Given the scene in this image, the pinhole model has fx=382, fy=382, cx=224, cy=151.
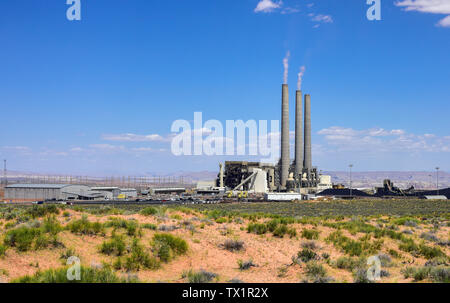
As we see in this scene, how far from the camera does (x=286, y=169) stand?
346 ft

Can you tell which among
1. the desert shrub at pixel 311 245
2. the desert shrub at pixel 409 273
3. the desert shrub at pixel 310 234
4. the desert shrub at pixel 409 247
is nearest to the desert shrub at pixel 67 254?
the desert shrub at pixel 311 245

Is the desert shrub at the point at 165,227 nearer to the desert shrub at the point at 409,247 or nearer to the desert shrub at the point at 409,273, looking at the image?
the desert shrub at the point at 409,273

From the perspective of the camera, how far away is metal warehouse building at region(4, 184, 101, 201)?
87062mm

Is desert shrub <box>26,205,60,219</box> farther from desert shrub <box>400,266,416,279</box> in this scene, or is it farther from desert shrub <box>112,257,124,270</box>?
desert shrub <box>400,266,416,279</box>

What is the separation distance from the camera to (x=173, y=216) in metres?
25.6

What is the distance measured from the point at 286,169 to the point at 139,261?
3644 inches

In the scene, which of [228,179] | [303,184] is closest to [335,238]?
[303,184]

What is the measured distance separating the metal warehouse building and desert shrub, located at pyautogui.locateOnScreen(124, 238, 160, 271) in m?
75.6

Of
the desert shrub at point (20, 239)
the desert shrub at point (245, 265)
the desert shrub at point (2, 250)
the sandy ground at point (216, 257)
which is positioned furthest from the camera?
the desert shrub at point (20, 239)

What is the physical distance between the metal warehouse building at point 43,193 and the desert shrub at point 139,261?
7557 cm

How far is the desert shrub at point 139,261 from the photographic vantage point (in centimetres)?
1463

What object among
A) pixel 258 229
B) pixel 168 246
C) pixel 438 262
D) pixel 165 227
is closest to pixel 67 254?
pixel 168 246

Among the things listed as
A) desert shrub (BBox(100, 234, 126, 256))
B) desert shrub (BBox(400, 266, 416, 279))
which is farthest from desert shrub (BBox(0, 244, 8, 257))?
desert shrub (BBox(400, 266, 416, 279))

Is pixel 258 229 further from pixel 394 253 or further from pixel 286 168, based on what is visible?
pixel 286 168
